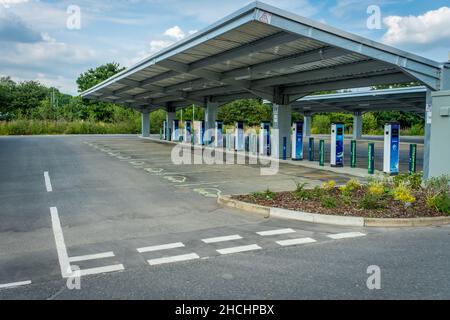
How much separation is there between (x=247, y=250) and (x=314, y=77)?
13.2 metres

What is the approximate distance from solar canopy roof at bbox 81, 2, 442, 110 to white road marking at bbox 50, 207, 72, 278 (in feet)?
23.1

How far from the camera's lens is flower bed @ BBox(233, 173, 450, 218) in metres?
8.80

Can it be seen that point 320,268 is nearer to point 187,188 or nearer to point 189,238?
point 189,238

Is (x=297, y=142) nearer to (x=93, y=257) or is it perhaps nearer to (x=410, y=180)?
(x=410, y=180)

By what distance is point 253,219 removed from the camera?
8695 mm

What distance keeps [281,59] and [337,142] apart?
165 inches

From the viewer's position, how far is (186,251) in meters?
6.59

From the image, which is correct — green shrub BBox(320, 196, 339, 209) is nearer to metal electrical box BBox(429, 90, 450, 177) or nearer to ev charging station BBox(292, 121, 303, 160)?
metal electrical box BBox(429, 90, 450, 177)

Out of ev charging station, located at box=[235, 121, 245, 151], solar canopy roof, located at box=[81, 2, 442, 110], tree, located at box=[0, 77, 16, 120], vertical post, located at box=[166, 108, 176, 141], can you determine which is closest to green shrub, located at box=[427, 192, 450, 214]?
solar canopy roof, located at box=[81, 2, 442, 110]

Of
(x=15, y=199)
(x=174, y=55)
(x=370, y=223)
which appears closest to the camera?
(x=370, y=223)

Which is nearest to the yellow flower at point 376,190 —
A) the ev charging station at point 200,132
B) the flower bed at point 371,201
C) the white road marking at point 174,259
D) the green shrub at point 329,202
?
the flower bed at point 371,201

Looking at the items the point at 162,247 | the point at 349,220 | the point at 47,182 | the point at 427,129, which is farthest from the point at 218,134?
the point at 162,247

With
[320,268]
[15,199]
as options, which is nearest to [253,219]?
[320,268]
